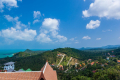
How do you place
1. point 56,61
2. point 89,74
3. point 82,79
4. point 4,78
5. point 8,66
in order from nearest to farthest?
point 4,78 → point 82,79 → point 89,74 → point 8,66 → point 56,61

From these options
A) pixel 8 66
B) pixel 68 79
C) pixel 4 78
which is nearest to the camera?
pixel 4 78

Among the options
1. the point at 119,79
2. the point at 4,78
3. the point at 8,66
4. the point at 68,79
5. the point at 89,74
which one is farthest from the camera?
the point at 8,66

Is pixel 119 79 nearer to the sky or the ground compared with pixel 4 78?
nearer to the ground

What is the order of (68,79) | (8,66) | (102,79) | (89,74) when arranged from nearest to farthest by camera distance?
(102,79)
(68,79)
(89,74)
(8,66)

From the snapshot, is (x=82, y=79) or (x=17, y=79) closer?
(x=17, y=79)

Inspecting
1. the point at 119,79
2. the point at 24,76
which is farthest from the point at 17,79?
the point at 119,79

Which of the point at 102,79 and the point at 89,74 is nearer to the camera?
the point at 102,79

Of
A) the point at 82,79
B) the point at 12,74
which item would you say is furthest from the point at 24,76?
the point at 82,79

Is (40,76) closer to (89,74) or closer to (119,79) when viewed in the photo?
(119,79)

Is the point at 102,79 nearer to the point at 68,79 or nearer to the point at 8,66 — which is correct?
the point at 68,79
